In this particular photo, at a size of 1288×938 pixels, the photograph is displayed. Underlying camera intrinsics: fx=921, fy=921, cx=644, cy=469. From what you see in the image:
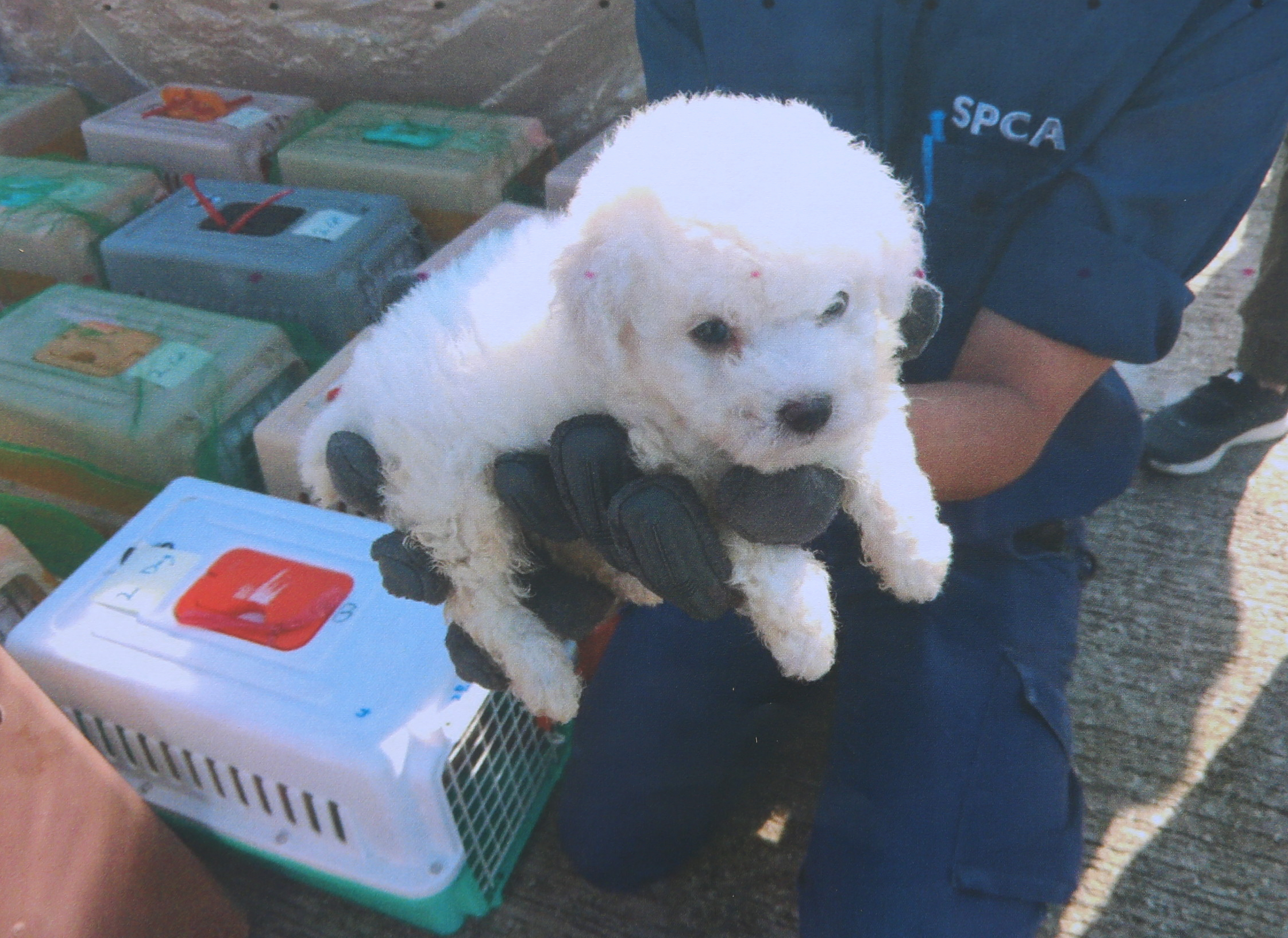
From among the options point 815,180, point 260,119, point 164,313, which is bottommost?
point 164,313

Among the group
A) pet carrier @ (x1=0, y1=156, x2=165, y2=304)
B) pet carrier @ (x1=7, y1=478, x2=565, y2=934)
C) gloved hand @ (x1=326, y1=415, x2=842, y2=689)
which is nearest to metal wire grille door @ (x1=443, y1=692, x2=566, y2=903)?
pet carrier @ (x1=7, y1=478, x2=565, y2=934)

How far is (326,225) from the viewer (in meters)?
2.00

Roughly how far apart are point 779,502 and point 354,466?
423 millimetres

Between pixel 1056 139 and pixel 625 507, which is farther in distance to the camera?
pixel 1056 139

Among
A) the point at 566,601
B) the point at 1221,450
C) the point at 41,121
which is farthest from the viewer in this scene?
the point at 41,121

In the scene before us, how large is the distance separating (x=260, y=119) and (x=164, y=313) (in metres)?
0.80

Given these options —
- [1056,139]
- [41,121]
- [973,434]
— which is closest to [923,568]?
[973,434]

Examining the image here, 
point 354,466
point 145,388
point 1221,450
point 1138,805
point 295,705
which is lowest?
point 1138,805

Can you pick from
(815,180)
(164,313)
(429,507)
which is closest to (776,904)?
(429,507)

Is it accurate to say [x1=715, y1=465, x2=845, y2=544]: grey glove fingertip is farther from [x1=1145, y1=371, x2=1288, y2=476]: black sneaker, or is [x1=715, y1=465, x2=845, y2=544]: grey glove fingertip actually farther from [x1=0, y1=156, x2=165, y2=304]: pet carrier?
[x1=0, y1=156, x2=165, y2=304]: pet carrier

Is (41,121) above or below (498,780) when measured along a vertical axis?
above

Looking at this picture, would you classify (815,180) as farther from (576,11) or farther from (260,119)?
(260,119)

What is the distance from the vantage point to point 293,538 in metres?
1.45

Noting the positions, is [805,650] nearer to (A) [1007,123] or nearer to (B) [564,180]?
(A) [1007,123]
